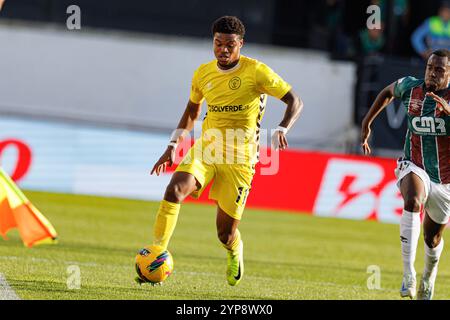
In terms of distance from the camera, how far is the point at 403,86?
34.0ft

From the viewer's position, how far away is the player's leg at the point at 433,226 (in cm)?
1015

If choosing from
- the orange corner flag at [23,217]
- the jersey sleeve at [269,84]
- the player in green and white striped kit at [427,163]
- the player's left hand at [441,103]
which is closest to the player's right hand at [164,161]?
the jersey sleeve at [269,84]

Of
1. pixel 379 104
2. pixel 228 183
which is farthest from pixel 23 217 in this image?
pixel 379 104

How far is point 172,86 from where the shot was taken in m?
23.3

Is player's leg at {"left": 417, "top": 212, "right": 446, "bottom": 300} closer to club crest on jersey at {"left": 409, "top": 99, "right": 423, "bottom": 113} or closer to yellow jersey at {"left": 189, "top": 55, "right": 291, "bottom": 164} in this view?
club crest on jersey at {"left": 409, "top": 99, "right": 423, "bottom": 113}

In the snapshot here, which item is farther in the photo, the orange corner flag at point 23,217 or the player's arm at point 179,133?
the player's arm at point 179,133

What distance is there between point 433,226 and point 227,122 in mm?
2226

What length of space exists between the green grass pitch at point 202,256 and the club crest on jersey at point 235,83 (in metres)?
1.94

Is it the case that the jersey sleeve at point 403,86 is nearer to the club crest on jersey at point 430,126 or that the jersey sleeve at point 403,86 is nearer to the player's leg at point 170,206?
the club crest on jersey at point 430,126

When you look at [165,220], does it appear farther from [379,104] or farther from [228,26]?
[379,104]

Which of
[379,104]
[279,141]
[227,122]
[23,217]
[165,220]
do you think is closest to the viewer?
[23,217]

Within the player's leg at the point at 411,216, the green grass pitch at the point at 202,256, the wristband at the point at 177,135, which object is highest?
the wristband at the point at 177,135
